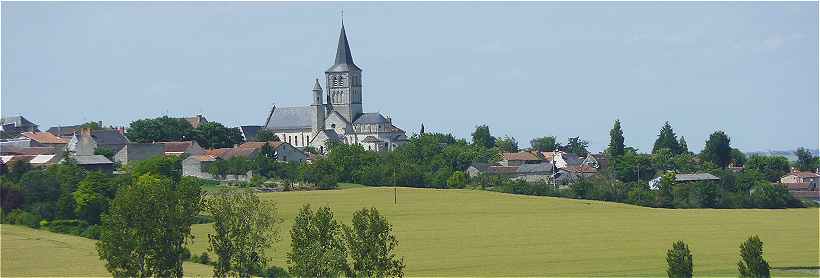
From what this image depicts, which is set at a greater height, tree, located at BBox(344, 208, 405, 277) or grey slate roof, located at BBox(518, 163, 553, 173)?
grey slate roof, located at BBox(518, 163, 553, 173)

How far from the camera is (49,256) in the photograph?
63062 millimetres

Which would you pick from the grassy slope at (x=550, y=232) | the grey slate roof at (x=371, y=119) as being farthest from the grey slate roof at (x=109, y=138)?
the grey slate roof at (x=371, y=119)

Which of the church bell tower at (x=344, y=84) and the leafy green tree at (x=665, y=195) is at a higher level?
the church bell tower at (x=344, y=84)

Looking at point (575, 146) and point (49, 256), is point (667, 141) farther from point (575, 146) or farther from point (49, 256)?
point (49, 256)

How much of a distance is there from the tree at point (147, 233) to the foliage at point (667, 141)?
11285cm

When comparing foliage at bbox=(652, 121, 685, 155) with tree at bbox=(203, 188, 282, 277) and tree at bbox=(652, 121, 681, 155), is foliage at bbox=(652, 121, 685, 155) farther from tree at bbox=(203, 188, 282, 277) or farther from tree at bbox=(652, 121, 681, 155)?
tree at bbox=(203, 188, 282, 277)

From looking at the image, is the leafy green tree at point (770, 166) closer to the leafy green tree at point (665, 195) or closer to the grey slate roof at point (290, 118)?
the leafy green tree at point (665, 195)

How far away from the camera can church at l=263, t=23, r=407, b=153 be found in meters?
172

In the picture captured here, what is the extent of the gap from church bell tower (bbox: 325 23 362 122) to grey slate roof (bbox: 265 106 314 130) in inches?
132

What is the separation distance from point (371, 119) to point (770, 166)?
162 feet

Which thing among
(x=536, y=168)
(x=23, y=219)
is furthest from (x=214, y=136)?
(x=23, y=219)

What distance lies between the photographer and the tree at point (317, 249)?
1964 inches

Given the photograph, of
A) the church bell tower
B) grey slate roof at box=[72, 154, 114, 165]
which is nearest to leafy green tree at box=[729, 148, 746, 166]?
the church bell tower

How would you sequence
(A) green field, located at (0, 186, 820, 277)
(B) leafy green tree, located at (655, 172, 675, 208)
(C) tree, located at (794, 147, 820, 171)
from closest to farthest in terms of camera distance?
(A) green field, located at (0, 186, 820, 277) < (B) leafy green tree, located at (655, 172, 675, 208) < (C) tree, located at (794, 147, 820, 171)
